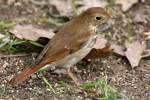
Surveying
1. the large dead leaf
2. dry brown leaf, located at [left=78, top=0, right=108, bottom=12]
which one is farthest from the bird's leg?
dry brown leaf, located at [left=78, top=0, right=108, bottom=12]

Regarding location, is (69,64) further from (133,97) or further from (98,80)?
(133,97)

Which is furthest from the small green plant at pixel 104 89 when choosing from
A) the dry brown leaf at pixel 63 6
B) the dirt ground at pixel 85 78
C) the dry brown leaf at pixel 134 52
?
the dry brown leaf at pixel 63 6

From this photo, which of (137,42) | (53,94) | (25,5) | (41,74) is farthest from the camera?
(25,5)

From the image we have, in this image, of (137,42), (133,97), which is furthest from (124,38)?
(133,97)

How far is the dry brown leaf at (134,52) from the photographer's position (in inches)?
279

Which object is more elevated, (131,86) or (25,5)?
(25,5)

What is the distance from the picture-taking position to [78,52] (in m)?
6.64

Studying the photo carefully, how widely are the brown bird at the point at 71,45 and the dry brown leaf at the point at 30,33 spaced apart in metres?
0.46

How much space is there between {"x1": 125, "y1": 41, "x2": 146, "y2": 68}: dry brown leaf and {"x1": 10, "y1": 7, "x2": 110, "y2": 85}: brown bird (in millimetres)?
556

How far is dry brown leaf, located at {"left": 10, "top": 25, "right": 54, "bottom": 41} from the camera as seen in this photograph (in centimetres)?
715

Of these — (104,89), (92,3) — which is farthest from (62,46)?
(92,3)

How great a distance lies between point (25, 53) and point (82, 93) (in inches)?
42.9

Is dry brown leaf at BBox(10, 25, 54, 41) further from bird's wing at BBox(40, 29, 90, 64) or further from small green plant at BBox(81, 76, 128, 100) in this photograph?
small green plant at BBox(81, 76, 128, 100)

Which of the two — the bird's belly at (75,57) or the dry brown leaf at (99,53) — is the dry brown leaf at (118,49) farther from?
the bird's belly at (75,57)
